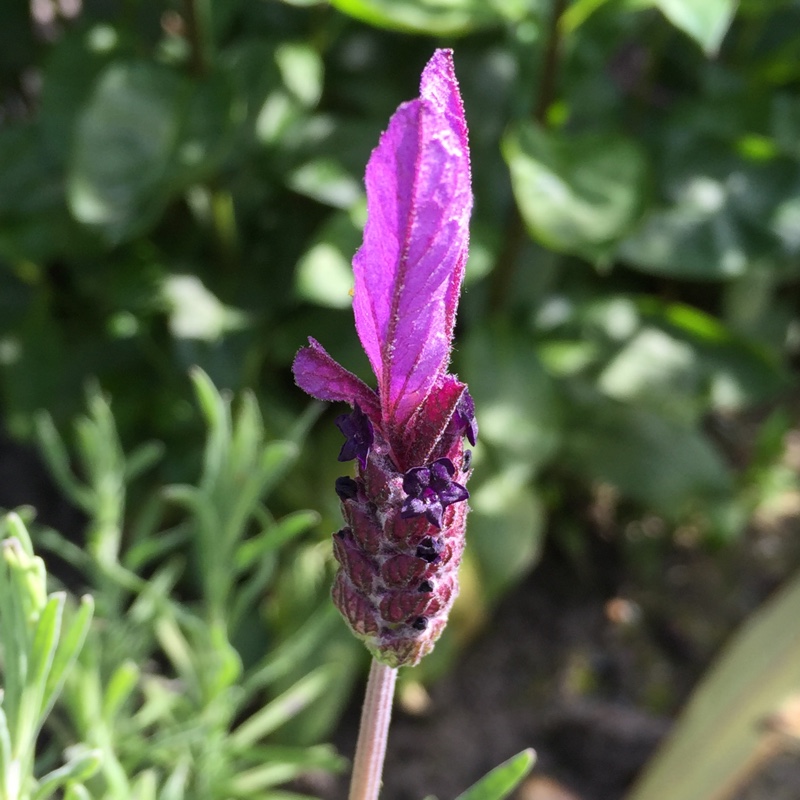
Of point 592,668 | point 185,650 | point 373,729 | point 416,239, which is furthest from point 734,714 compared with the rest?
point 416,239

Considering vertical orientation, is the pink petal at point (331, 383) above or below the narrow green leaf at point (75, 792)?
above

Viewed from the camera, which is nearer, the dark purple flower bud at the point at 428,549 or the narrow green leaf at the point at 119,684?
the dark purple flower bud at the point at 428,549

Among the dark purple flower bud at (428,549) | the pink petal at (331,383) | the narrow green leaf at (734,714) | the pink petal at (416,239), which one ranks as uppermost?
the pink petal at (416,239)

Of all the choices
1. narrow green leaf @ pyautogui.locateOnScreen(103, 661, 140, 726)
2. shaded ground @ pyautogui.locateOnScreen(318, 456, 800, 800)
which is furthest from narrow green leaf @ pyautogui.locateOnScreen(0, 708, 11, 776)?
shaded ground @ pyautogui.locateOnScreen(318, 456, 800, 800)

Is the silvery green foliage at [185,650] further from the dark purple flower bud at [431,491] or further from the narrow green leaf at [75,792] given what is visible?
the dark purple flower bud at [431,491]

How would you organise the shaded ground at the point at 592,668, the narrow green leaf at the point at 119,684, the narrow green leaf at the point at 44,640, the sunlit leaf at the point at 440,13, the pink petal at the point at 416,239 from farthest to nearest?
the shaded ground at the point at 592,668 → the sunlit leaf at the point at 440,13 → the narrow green leaf at the point at 119,684 → the narrow green leaf at the point at 44,640 → the pink petal at the point at 416,239

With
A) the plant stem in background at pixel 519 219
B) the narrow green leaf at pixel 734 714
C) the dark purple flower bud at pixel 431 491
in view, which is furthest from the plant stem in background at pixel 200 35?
the narrow green leaf at pixel 734 714

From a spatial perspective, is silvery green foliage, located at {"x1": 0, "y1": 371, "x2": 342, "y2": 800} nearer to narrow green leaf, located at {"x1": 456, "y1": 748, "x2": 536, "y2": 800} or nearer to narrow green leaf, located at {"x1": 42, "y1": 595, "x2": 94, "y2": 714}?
narrow green leaf, located at {"x1": 42, "y1": 595, "x2": 94, "y2": 714}

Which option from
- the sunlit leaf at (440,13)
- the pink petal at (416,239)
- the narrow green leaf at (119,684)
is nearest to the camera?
the pink petal at (416,239)

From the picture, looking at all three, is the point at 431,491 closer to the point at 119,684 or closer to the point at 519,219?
the point at 119,684
